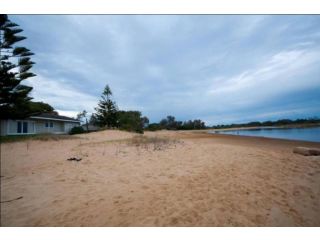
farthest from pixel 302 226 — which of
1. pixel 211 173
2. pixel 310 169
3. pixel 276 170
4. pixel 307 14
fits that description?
pixel 307 14

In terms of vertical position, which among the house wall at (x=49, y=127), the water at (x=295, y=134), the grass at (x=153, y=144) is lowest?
the water at (x=295, y=134)

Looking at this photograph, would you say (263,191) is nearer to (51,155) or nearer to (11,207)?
(11,207)

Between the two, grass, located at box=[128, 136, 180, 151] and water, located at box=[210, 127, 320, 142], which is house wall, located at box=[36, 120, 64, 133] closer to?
grass, located at box=[128, 136, 180, 151]

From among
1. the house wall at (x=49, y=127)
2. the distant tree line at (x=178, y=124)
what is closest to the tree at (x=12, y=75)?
the house wall at (x=49, y=127)

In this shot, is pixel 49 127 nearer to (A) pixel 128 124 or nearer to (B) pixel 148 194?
(A) pixel 128 124

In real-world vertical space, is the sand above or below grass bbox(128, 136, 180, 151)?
below

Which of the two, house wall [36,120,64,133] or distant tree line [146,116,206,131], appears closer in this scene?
house wall [36,120,64,133]

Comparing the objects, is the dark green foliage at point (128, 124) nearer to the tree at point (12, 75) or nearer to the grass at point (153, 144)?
the grass at point (153, 144)

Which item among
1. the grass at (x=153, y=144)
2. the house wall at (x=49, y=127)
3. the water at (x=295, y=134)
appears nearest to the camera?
the grass at (x=153, y=144)

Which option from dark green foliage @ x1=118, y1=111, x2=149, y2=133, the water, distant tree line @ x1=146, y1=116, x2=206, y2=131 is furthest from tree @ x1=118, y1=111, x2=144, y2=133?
distant tree line @ x1=146, y1=116, x2=206, y2=131

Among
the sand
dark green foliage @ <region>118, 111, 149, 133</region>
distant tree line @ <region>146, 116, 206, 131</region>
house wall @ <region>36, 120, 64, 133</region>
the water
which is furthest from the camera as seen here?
distant tree line @ <region>146, 116, 206, 131</region>

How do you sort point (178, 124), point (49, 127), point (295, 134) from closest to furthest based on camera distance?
point (49, 127), point (295, 134), point (178, 124)

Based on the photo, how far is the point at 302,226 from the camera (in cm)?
249

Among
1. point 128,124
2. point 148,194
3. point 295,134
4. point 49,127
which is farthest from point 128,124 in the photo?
point 148,194
